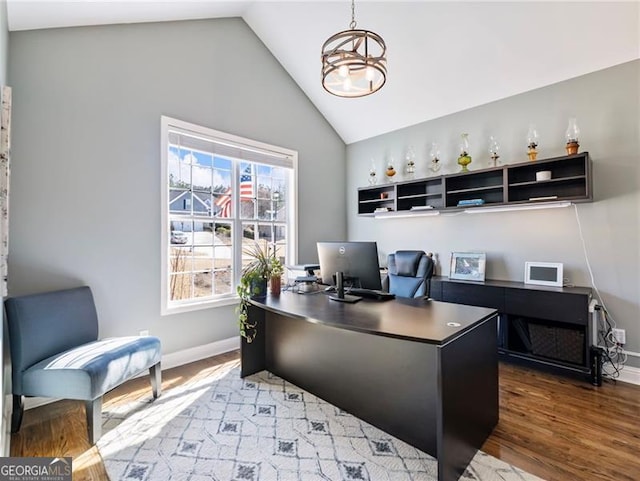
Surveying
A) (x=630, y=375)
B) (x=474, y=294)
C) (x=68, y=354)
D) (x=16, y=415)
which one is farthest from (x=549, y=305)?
(x=16, y=415)

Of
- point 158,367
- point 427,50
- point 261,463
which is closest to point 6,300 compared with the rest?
point 158,367

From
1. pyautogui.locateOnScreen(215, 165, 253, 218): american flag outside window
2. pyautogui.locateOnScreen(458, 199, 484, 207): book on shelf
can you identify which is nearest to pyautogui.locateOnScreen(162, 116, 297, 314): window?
pyautogui.locateOnScreen(215, 165, 253, 218): american flag outside window

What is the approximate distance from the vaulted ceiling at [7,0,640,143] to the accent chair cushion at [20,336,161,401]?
233cm

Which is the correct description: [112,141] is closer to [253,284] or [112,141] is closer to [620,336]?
[253,284]

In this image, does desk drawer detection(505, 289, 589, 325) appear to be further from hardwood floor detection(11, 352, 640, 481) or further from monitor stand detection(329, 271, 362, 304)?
monitor stand detection(329, 271, 362, 304)

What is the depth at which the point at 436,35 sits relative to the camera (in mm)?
3088

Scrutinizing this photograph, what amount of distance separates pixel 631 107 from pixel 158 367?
4.58m

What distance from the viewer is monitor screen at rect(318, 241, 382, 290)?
216cm

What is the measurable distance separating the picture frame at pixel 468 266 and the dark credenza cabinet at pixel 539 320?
0.17m

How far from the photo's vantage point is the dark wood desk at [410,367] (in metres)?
1.55

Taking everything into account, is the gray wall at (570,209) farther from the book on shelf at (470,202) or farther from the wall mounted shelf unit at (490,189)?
the book on shelf at (470,202)

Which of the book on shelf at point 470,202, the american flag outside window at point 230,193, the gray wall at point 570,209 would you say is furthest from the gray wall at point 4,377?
the gray wall at point 570,209

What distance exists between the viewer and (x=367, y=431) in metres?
1.99

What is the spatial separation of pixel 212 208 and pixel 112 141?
113cm
